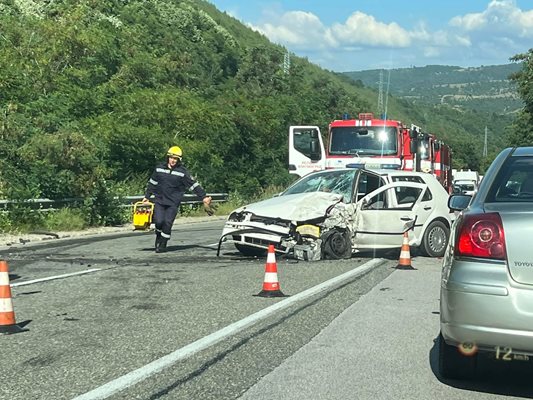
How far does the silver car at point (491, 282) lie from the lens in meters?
4.82

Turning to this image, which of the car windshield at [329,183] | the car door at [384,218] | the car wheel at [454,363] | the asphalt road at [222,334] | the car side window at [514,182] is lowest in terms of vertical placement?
the asphalt road at [222,334]

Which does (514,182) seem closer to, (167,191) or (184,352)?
(184,352)

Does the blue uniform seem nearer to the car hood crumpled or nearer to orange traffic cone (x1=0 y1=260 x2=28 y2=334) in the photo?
the car hood crumpled

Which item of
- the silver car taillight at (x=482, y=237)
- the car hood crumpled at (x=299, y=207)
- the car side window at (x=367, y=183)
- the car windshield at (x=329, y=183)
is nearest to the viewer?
the silver car taillight at (x=482, y=237)

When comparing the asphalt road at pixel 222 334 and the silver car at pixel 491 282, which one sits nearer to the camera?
the silver car at pixel 491 282

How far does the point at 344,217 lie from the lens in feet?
43.0

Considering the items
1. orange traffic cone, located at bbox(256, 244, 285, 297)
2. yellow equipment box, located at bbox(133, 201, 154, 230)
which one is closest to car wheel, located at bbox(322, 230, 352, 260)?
orange traffic cone, located at bbox(256, 244, 285, 297)

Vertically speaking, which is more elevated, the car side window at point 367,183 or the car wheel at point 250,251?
the car side window at point 367,183

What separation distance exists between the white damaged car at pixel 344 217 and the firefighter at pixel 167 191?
4.16 feet

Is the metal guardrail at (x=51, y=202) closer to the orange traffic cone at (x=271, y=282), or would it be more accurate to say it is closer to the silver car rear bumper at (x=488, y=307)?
the orange traffic cone at (x=271, y=282)

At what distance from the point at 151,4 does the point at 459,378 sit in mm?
77608

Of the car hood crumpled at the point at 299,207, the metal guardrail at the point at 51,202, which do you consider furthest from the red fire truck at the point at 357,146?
the car hood crumpled at the point at 299,207

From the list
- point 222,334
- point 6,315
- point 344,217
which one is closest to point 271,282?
point 222,334

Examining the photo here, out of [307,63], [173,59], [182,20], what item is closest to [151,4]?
[182,20]
